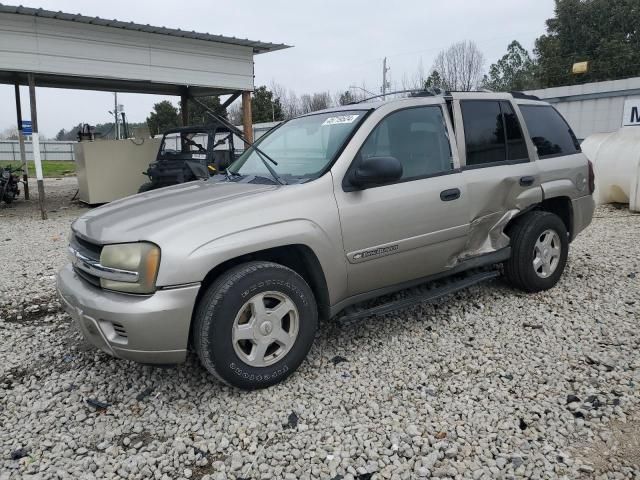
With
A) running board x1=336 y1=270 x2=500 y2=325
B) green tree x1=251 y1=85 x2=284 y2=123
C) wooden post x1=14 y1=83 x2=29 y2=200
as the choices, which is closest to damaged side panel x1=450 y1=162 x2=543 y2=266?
running board x1=336 y1=270 x2=500 y2=325

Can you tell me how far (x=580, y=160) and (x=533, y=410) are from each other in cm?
309

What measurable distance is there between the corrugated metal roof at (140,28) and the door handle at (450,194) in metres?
9.20

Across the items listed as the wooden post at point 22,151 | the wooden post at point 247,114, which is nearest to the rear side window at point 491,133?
the wooden post at point 247,114

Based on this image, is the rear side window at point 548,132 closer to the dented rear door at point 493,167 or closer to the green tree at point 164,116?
the dented rear door at point 493,167

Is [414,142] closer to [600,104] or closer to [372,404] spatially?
[372,404]

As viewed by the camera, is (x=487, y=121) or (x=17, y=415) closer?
(x=17, y=415)

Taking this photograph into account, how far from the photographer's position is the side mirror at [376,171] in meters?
3.32

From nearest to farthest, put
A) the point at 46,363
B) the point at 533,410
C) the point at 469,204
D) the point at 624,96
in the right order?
the point at 533,410, the point at 46,363, the point at 469,204, the point at 624,96

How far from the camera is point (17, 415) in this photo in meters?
3.06

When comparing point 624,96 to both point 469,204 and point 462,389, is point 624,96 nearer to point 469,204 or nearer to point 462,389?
point 469,204

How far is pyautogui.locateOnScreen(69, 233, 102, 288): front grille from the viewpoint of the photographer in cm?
308

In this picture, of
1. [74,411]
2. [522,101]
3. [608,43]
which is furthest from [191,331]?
[608,43]

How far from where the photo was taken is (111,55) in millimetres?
10805

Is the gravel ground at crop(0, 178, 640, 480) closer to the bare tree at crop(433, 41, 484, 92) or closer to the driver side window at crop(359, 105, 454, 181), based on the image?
the driver side window at crop(359, 105, 454, 181)
